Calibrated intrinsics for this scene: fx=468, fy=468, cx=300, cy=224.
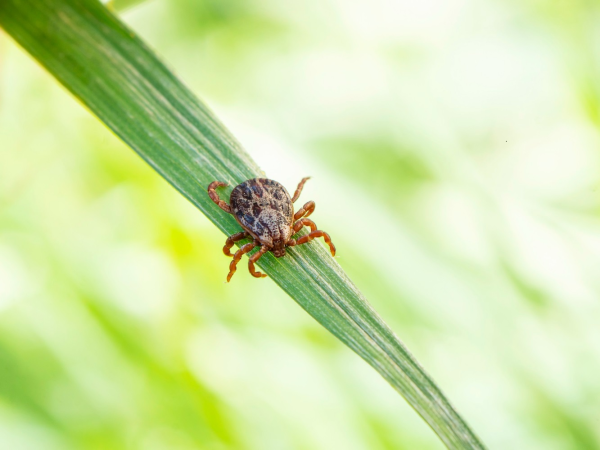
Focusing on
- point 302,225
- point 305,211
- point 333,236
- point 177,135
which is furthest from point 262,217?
point 333,236

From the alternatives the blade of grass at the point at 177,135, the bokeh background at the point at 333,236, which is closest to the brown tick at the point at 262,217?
the blade of grass at the point at 177,135

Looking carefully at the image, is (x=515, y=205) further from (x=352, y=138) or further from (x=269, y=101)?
(x=269, y=101)

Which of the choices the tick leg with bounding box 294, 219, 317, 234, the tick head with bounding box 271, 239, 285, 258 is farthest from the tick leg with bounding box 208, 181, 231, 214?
the tick leg with bounding box 294, 219, 317, 234

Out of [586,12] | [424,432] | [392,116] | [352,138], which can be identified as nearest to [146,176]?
[352,138]

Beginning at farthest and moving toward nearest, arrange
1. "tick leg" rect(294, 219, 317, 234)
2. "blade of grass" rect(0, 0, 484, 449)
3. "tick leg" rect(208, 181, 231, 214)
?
"tick leg" rect(294, 219, 317, 234) < "tick leg" rect(208, 181, 231, 214) < "blade of grass" rect(0, 0, 484, 449)

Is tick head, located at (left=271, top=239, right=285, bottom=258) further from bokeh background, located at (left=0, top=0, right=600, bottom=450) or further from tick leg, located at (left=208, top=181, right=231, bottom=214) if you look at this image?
bokeh background, located at (left=0, top=0, right=600, bottom=450)

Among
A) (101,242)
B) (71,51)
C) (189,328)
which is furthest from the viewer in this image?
(101,242)

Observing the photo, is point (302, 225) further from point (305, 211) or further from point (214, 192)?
point (214, 192)
